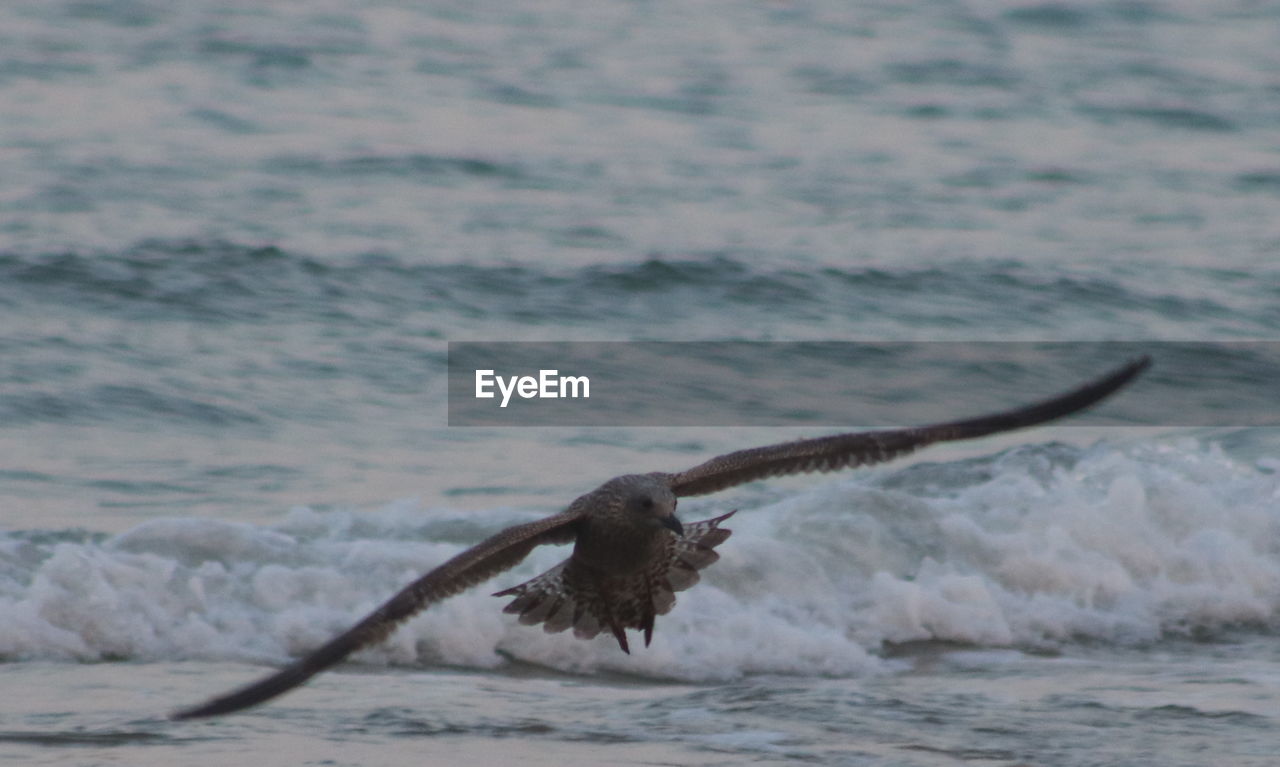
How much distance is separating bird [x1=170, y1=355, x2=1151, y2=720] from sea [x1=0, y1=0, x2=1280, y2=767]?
0.46m

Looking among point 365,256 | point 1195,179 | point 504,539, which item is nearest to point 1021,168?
point 1195,179

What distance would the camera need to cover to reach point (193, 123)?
12.6 metres

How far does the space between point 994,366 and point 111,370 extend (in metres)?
4.52

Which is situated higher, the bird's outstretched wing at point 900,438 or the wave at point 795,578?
the bird's outstretched wing at point 900,438

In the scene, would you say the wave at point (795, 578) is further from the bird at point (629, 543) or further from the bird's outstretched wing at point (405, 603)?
the bird's outstretched wing at point (405, 603)

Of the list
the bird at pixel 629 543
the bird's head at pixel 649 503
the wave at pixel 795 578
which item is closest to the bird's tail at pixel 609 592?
the bird at pixel 629 543

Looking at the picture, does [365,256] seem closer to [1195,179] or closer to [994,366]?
[994,366]

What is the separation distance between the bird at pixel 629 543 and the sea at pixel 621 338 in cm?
46

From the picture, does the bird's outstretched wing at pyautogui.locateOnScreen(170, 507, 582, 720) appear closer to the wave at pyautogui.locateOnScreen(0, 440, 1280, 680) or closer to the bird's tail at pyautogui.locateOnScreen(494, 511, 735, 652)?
the bird's tail at pyautogui.locateOnScreen(494, 511, 735, 652)

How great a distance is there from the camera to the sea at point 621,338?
5961 millimetres

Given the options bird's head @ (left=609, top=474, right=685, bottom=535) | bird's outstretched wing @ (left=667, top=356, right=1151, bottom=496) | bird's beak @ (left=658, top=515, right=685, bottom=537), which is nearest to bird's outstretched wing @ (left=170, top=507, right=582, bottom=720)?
bird's head @ (left=609, top=474, right=685, bottom=535)

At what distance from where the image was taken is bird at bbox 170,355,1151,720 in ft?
14.7

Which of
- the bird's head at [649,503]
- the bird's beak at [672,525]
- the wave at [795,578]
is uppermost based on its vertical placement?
the bird's head at [649,503]

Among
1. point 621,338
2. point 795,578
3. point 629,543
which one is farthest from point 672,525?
point 621,338
